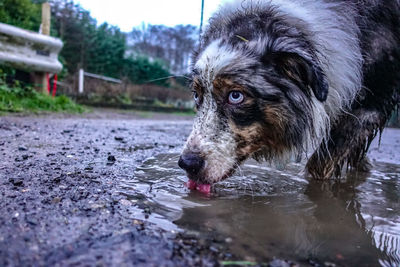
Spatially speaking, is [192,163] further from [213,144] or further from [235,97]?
[235,97]

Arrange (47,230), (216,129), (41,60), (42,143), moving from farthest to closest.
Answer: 1. (41,60)
2. (42,143)
3. (216,129)
4. (47,230)

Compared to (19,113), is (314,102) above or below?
above

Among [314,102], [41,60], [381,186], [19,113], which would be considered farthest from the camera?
[41,60]

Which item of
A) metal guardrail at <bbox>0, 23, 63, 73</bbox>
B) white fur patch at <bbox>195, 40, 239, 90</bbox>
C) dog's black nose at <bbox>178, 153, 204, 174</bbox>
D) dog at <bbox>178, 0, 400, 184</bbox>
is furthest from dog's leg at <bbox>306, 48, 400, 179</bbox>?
metal guardrail at <bbox>0, 23, 63, 73</bbox>

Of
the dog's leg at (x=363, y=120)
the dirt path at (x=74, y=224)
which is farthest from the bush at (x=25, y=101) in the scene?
the dog's leg at (x=363, y=120)

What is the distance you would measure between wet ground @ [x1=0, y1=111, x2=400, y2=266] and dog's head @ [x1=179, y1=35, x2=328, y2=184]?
30 cm

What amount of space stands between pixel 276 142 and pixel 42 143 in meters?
2.70

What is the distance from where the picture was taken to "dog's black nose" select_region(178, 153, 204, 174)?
2.38 meters

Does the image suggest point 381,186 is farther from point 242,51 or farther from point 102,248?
point 102,248

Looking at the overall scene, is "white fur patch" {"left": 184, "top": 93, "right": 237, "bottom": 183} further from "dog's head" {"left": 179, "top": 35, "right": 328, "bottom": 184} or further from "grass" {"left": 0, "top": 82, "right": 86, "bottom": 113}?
"grass" {"left": 0, "top": 82, "right": 86, "bottom": 113}

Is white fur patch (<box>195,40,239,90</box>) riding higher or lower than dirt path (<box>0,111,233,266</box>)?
higher

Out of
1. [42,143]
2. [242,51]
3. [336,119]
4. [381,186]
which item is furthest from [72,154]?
[381,186]

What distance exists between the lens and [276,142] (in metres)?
2.82

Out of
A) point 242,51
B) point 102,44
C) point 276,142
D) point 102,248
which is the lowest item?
point 102,248
